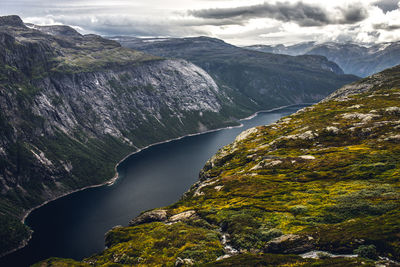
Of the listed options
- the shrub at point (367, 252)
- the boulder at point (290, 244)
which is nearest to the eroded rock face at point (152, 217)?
the boulder at point (290, 244)

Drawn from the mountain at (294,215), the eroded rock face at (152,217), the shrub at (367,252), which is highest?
the shrub at (367,252)

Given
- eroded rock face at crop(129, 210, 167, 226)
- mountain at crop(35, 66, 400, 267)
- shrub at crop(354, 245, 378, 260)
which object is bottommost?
eroded rock face at crop(129, 210, 167, 226)

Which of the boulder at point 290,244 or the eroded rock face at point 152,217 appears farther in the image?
the eroded rock face at point 152,217

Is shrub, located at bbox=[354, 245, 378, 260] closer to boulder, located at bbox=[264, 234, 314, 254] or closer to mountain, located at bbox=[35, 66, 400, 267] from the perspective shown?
mountain, located at bbox=[35, 66, 400, 267]

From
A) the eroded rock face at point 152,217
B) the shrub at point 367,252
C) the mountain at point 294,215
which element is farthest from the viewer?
the eroded rock face at point 152,217

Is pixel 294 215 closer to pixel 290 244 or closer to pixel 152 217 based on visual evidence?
pixel 290 244

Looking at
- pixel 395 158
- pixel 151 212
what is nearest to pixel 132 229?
pixel 151 212

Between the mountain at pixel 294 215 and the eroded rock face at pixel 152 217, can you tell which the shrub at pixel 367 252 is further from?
the eroded rock face at pixel 152 217

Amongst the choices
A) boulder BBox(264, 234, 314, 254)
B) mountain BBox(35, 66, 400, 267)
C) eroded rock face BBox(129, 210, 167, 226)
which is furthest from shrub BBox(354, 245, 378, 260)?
eroded rock face BBox(129, 210, 167, 226)
